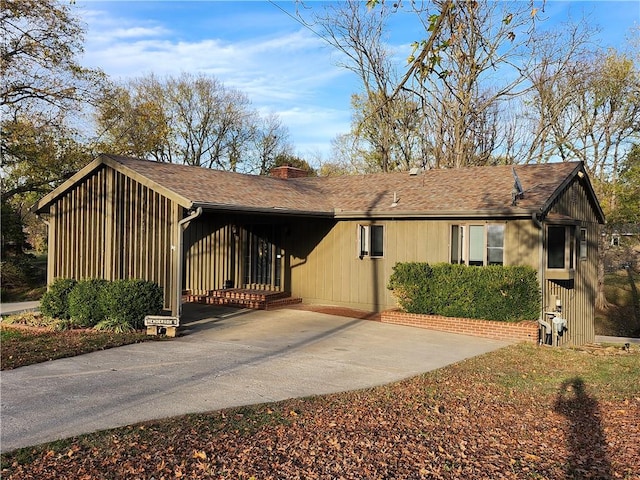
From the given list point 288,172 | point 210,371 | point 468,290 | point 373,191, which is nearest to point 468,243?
point 468,290

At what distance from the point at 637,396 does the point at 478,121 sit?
27.1m

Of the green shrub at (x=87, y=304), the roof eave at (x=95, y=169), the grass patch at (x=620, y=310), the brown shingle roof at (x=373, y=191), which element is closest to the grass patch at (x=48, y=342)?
the green shrub at (x=87, y=304)

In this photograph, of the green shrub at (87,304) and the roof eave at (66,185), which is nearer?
the green shrub at (87,304)

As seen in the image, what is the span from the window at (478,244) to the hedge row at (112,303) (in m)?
7.52

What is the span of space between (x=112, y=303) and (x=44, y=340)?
141 centimetres

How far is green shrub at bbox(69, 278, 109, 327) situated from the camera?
1129 cm

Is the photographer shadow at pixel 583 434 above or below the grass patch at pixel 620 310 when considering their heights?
above

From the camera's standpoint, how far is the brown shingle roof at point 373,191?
40.8 ft

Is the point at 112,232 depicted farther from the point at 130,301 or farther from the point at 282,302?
the point at 282,302

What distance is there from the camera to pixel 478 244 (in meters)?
13.7

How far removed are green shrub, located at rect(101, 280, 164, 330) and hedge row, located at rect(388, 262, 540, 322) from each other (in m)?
5.95

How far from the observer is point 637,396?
6941mm

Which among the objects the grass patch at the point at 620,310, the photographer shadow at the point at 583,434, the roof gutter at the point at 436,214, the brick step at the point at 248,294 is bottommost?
the grass patch at the point at 620,310

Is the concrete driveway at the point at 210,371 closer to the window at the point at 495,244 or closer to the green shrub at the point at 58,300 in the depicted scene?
the window at the point at 495,244
